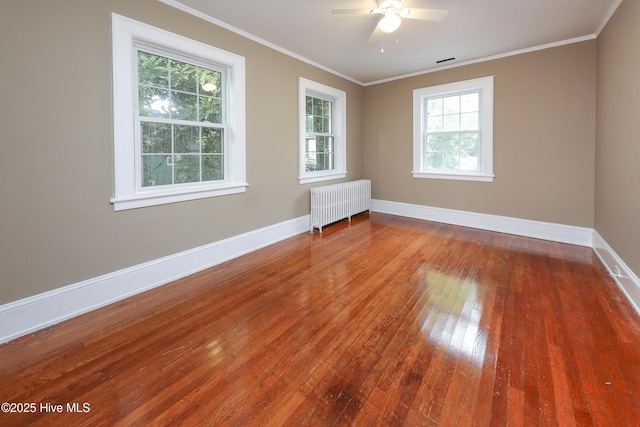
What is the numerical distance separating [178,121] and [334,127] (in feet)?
10.2

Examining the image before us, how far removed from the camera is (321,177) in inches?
197

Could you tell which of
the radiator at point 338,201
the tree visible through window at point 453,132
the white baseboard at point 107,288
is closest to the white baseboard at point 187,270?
the white baseboard at point 107,288

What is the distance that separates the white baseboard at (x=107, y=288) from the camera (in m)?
2.03

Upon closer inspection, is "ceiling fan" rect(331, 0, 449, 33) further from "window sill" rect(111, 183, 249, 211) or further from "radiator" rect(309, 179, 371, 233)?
"radiator" rect(309, 179, 371, 233)

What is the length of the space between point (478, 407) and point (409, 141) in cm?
472

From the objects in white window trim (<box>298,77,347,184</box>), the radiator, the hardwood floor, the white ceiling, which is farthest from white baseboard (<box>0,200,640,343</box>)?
the white ceiling

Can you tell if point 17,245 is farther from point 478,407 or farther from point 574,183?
point 574,183

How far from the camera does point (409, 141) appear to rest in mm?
5441

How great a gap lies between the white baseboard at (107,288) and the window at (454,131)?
3483mm

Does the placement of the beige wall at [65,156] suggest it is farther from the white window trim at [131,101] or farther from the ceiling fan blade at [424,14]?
the ceiling fan blade at [424,14]

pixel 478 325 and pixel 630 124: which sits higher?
pixel 630 124

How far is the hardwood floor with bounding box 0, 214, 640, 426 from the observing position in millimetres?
1410

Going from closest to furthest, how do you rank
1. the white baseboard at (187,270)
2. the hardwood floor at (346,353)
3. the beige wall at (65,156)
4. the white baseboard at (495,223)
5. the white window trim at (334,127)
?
1. the hardwood floor at (346,353)
2. the beige wall at (65,156)
3. the white baseboard at (187,270)
4. the white baseboard at (495,223)
5. the white window trim at (334,127)

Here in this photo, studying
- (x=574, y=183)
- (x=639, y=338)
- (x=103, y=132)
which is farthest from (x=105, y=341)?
(x=574, y=183)
